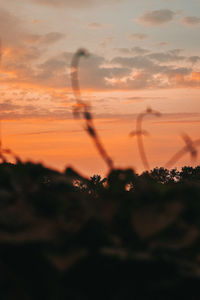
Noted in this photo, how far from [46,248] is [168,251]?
497 millimetres

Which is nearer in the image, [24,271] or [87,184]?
[24,271]

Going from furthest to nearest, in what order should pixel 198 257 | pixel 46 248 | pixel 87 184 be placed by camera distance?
pixel 87 184, pixel 198 257, pixel 46 248

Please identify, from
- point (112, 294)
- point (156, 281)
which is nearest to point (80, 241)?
point (112, 294)

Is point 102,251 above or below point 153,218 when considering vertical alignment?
below

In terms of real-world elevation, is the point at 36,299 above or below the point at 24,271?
below

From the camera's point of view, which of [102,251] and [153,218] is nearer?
[102,251]

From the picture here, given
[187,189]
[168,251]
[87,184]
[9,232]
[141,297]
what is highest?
[87,184]

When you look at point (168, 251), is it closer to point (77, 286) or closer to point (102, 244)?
point (102, 244)

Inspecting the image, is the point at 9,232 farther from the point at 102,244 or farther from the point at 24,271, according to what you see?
the point at 102,244

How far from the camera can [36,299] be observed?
154 cm

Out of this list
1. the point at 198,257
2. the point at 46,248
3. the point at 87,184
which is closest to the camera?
the point at 46,248

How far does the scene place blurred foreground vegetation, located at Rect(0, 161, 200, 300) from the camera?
1.47m

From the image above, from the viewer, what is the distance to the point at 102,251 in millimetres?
1422

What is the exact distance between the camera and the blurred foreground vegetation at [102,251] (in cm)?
147
